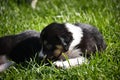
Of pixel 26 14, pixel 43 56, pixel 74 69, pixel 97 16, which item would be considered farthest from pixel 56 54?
pixel 26 14

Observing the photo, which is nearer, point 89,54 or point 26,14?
point 89,54

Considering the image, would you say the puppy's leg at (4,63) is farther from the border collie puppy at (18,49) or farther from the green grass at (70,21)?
the green grass at (70,21)

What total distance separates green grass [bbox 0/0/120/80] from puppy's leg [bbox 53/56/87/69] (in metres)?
0.15

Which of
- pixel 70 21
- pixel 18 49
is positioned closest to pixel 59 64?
pixel 18 49

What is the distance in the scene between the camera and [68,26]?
6742 mm

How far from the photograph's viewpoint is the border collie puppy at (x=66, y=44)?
650cm

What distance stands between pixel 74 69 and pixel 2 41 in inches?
65.4

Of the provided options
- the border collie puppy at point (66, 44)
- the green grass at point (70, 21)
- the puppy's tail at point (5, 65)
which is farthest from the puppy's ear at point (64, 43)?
the puppy's tail at point (5, 65)

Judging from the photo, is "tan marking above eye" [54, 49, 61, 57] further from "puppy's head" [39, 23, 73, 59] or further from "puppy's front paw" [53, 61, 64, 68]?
"puppy's front paw" [53, 61, 64, 68]

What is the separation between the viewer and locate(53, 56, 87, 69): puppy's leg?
20.3 feet

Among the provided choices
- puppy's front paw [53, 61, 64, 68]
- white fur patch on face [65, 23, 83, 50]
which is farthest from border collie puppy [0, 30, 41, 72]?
white fur patch on face [65, 23, 83, 50]

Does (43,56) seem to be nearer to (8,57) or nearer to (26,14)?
(8,57)

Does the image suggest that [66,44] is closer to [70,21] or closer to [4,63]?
[4,63]

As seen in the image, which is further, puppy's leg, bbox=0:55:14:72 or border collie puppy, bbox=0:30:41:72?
border collie puppy, bbox=0:30:41:72
